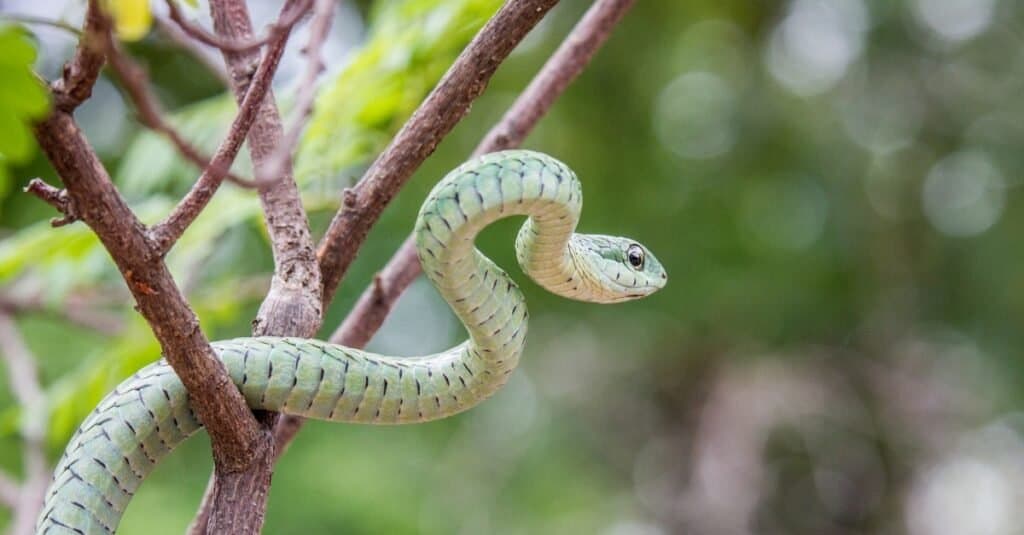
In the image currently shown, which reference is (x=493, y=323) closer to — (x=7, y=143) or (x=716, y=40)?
(x=7, y=143)

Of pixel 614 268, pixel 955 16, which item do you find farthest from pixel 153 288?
pixel 955 16

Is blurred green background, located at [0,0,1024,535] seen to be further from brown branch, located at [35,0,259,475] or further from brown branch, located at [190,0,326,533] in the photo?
brown branch, located at [35,0,259,475]

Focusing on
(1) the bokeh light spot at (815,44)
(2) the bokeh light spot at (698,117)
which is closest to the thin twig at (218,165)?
(2) the bokeh light spot at (698,117)

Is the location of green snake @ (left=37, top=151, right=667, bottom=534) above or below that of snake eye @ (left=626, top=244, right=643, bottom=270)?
below

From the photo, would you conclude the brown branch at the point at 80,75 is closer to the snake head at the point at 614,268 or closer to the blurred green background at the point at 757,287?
the snake head at the point at 614,268

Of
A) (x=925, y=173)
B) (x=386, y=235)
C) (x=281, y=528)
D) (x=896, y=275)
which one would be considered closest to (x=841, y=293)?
(x=896, y=275)

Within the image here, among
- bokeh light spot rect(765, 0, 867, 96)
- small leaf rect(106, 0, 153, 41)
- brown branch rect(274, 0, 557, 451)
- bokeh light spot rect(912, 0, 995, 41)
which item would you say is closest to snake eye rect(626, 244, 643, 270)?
brown branch rect(274, 0, 557, 451)

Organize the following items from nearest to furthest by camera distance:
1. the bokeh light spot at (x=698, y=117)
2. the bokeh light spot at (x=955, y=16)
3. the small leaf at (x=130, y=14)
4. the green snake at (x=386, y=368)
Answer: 1. the small leaf at (x=130, y=14)
2. the green snake at (x=386, y=368)
3. the bokeh light spot at (x=698, y=117)
4. the bokeh light spot at (x=955, y=16)
